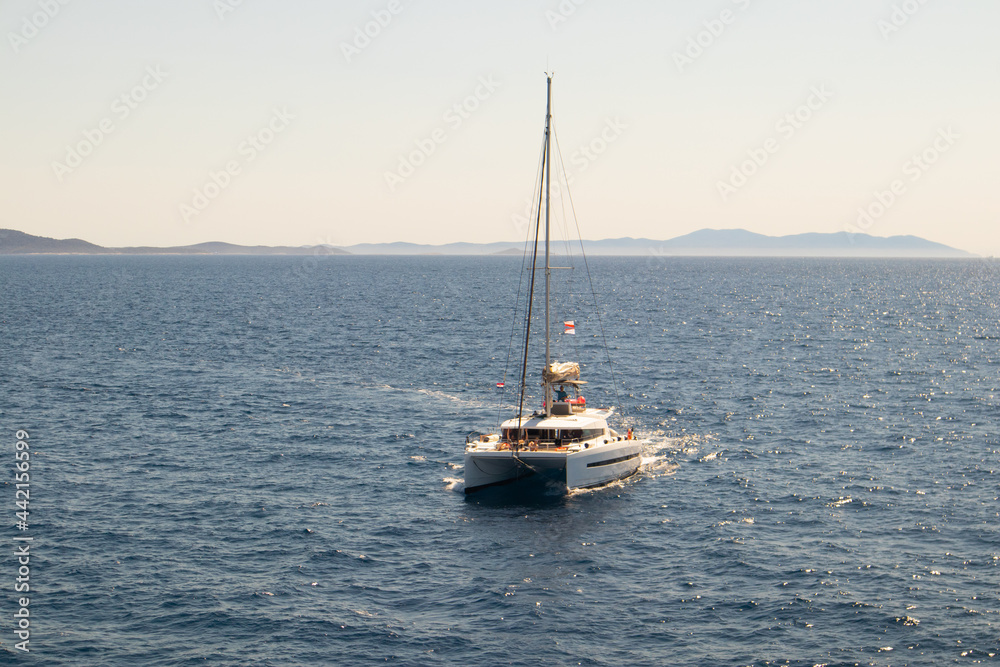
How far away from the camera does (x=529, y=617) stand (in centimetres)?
3288

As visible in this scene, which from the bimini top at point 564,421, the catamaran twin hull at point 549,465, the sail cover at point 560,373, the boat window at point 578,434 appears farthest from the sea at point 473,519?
the sail cover at point 560,373

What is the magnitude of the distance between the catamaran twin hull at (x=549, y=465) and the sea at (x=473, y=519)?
892mm

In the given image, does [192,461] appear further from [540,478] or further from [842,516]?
[842,516]

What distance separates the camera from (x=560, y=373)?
51.5 meters

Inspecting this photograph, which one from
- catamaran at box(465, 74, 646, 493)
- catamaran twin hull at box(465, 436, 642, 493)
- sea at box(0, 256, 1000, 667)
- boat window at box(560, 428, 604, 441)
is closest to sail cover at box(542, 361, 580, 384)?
catamaran at box(465, 74, 646, 493)

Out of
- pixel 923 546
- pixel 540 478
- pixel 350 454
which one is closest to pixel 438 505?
pixel 540 478

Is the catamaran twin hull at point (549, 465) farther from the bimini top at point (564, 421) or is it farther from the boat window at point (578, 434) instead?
the bimini top at point (564, 421)

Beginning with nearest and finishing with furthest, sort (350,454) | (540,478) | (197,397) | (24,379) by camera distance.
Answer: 1. (540,478)
2. (350,454)
3. (197,397)
4. (24,379)

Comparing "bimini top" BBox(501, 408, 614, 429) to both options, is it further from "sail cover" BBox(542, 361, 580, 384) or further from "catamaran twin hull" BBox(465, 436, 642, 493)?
"sail cover" BBox(542, 361, 580, 384)

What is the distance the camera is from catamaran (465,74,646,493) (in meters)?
46.6

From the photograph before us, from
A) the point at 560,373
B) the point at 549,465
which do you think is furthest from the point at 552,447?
the point at 560,373

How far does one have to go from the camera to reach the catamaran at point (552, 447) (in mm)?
46594

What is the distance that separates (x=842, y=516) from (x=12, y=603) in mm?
36426

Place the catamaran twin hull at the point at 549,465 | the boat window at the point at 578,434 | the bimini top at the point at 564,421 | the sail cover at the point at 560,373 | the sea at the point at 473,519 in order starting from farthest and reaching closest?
the sail cover at the point at 560,373 → the boat window at the point at 578,434 → the bimini top at the point at 564,421 → the catamaran twin hull at the point at 549,465 → the sea at the point at 473,519
